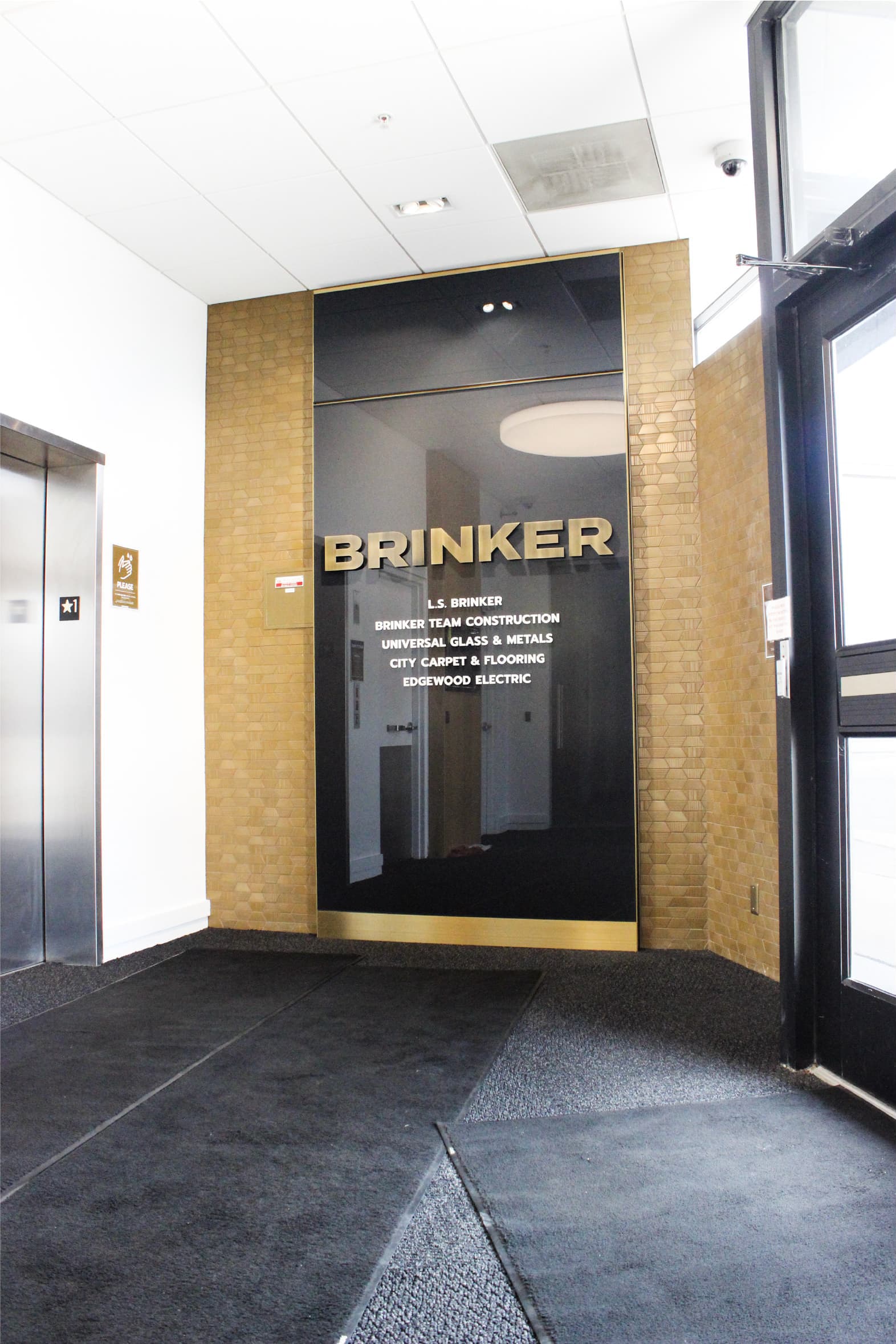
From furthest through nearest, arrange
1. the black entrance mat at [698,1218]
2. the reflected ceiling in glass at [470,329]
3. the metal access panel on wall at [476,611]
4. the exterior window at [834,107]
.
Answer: the reflected ceiling in glass at [470,329], the metal access panel on wall at [476,611], the exterior window at [834,107], the black entrance mat at [698,1218]

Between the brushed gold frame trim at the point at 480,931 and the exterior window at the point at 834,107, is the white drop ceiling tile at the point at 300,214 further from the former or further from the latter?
the brushed gold frame trim at the point at 480,931

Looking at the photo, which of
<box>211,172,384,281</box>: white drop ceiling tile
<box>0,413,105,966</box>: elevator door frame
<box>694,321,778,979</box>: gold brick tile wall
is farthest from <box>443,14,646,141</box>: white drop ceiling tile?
<box>0,413,105,966</box>: elevator door frame

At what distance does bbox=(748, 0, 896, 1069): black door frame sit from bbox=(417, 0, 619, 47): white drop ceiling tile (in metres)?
0.59

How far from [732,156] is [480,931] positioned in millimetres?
3756

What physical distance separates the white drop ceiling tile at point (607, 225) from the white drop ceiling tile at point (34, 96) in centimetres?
204

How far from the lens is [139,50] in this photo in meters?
3.45

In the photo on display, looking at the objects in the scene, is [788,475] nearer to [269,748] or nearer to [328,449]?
[328,449]

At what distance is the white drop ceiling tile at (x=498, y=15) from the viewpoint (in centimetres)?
325

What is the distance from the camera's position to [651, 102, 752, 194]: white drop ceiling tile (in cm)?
384

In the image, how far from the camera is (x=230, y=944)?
16.4ft

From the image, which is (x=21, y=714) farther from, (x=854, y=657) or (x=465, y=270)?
(x=854, y=657)

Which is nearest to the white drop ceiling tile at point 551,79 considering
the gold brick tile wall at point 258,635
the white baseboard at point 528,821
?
the gold brick tile wall at point 258,635

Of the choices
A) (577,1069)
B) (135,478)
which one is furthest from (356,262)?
(577,1069)

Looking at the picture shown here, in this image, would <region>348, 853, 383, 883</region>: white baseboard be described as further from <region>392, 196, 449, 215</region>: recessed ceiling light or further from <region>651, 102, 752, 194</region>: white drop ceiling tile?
<region>651, 102, 752, 194</region>: white drop ceiling tile
